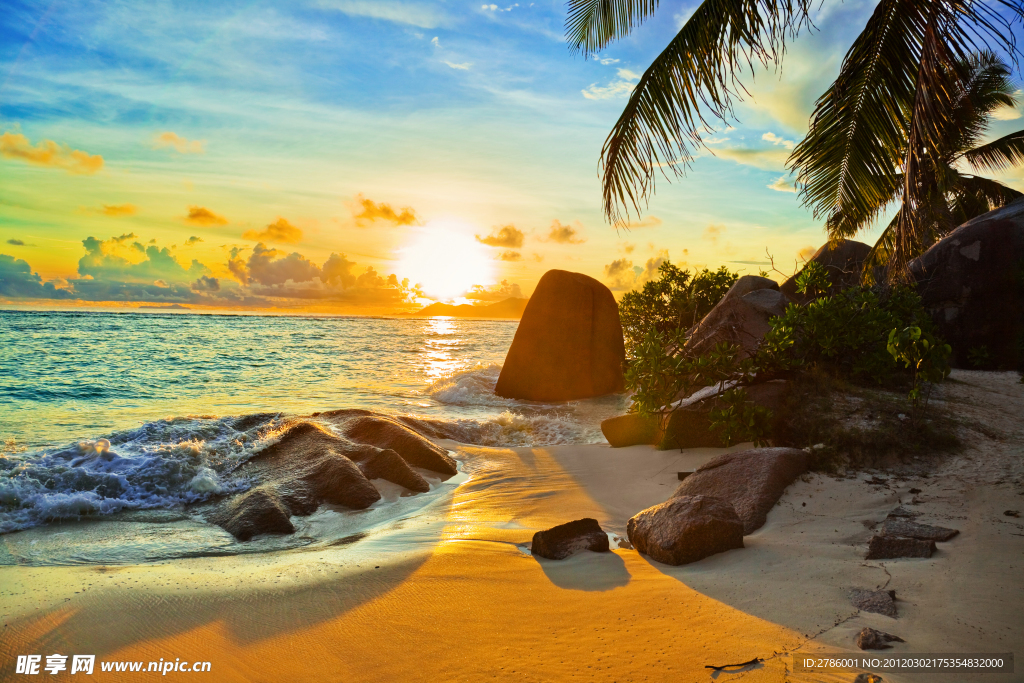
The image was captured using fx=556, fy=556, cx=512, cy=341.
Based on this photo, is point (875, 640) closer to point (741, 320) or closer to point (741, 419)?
point (741, 419)

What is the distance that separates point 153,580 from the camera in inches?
151

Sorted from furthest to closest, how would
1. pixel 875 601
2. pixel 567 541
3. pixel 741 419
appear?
pixel 741 419 < pixel 567 541 < pixel 875 601

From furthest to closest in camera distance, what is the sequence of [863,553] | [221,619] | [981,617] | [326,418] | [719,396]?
[326,418]
[719,396]
[863,553]
[221,619]
[981,617]

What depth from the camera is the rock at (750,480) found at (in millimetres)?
4652

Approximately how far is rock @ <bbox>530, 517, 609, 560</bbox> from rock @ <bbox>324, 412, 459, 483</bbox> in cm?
320

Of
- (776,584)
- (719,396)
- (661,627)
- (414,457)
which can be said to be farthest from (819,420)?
(414,457)

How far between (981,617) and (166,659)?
423cm

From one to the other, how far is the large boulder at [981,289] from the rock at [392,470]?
1026cm

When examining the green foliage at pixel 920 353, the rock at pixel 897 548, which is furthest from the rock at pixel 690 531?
the green foliage at pixel 920 353

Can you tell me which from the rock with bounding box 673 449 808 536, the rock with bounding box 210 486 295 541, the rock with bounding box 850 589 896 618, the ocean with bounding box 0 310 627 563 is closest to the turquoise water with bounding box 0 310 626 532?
the ocean with bounding box 0 310 627 563

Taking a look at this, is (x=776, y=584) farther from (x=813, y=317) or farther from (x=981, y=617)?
(x=813, y=317)

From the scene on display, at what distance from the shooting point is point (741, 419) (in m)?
6.17

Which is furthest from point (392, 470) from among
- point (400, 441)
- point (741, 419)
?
point (741, 419)

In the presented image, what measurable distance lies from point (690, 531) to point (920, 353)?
3.46 m
